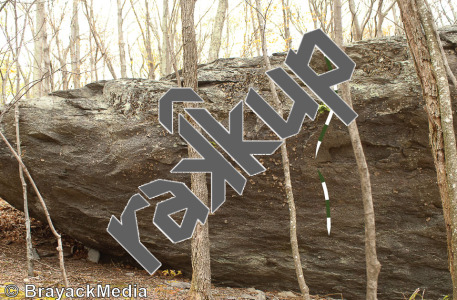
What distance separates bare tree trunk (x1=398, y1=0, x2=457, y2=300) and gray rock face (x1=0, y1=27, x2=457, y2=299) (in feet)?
5.08

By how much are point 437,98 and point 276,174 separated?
2.65 meters

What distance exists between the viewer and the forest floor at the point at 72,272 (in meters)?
5.61

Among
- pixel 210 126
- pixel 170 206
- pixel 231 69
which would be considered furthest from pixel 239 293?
pixel 231 69

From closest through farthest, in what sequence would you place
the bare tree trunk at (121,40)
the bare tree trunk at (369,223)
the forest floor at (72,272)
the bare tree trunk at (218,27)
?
the bare tree trunk at (369,223)
the forest floor at (72,272)
the bare tree trunk at (218,27)
the bare tree trunk at (121,40)

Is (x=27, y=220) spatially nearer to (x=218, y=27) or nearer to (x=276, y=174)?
(x=276, y=174)

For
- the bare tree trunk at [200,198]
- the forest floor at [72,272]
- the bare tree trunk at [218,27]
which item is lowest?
the forest floor at [72,272]

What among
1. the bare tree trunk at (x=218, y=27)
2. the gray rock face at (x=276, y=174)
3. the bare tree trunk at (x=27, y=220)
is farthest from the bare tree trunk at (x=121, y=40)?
the bare tree trunk at (x=27, y=220)

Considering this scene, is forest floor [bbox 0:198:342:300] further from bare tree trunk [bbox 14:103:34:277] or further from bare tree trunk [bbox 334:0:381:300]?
bare tree trunk [bbox 334:0:381:300]

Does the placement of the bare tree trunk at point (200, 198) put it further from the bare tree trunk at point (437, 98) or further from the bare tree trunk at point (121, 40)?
the bare tree trunk at point (121, 40)

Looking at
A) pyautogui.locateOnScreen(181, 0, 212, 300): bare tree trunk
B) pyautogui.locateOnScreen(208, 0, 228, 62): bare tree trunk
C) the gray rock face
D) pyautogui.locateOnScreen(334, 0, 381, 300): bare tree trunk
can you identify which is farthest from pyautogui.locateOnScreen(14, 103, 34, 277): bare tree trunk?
pyautogui.locateOnScreen(208, 0, 228, 62): bare tree trunk

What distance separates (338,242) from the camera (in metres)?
6.21

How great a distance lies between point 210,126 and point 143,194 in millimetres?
2261

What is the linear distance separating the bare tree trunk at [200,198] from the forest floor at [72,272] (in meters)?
0.47

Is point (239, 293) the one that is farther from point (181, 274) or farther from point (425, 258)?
point (425, 258)
